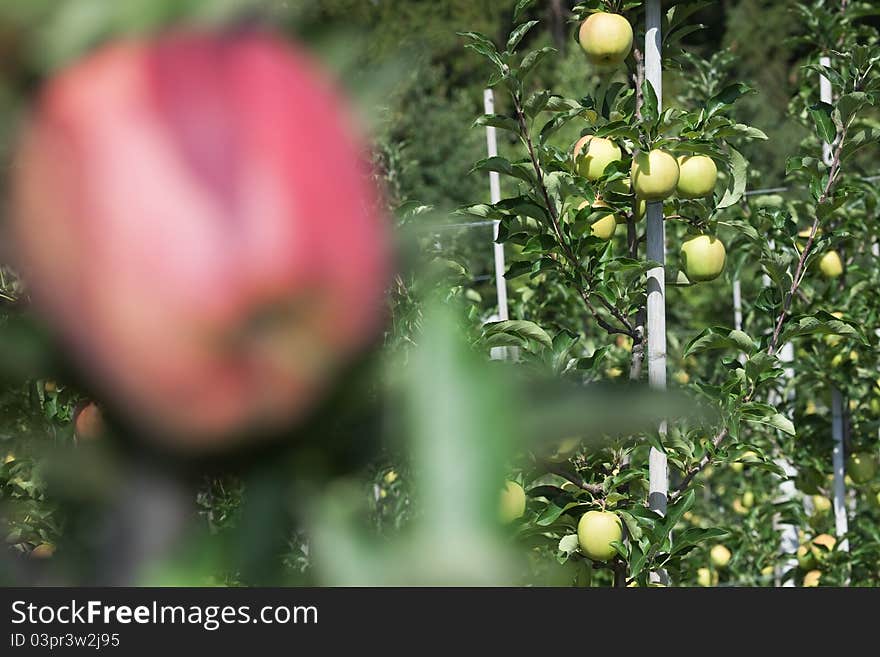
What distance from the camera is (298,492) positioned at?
15 centimetres

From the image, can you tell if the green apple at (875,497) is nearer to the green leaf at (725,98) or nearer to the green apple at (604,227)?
the green apple at (604,227)

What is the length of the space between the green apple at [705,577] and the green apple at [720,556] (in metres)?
0.03

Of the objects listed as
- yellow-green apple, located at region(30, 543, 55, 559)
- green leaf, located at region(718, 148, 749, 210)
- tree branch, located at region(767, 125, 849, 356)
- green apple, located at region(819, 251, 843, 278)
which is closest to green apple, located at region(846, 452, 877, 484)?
green apple, located at region(819, 251, 843, 278)

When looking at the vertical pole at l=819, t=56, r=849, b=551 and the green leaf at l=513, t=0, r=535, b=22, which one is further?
the vertical pole at l=819, t=56, r=849, b=551

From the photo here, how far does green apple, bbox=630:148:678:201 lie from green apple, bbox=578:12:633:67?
0.55 ft

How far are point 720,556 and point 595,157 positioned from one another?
182cm

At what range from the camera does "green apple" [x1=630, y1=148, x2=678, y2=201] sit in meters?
1.38

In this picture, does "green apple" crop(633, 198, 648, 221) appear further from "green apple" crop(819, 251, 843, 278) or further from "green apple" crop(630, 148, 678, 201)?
"green apple" crop(819, 251, 843, 278)

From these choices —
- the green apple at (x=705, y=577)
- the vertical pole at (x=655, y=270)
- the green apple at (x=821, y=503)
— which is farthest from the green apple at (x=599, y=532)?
the green apple at (x=705, y=577)

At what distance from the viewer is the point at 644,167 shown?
4.54ft

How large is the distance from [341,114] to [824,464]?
2487mm
